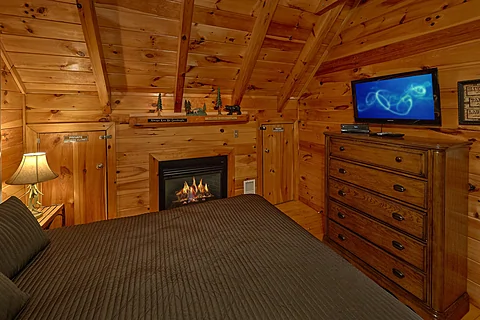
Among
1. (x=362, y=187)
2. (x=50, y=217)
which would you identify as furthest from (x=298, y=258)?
(x=50, y=217)

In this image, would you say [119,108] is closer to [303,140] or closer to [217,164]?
[217,164]

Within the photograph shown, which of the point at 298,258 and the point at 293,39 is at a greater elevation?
the point at 293,39

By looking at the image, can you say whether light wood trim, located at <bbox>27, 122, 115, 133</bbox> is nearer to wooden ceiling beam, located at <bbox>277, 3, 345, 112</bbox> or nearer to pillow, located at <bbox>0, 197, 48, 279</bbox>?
pillow, located at <bbox>0, 197, 48, 279</bbox>

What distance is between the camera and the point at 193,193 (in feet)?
12.1

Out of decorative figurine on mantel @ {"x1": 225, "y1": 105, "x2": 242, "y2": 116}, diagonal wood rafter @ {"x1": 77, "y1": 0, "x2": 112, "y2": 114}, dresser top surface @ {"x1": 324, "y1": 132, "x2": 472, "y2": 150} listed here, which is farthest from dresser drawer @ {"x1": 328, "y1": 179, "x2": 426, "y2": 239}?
diagonal wood rafter @ {"x1": 77, "y1": 0, "x2": 112, "y2": 114}

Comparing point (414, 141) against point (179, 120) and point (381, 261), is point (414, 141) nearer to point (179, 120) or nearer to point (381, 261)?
point (381, 261)

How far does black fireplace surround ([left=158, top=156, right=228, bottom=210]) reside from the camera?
3.50m

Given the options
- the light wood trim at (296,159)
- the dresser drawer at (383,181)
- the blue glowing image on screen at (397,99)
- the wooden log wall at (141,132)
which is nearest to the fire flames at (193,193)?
the wooden log wall at (141,132)

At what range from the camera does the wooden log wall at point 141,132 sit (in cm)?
292

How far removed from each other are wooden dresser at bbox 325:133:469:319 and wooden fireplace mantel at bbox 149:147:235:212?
1.71 m

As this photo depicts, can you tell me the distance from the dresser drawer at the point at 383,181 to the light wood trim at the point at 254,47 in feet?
4.69

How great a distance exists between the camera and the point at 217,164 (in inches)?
149

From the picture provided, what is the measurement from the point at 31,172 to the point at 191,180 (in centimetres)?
177

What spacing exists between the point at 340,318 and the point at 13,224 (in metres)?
1.60
